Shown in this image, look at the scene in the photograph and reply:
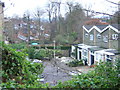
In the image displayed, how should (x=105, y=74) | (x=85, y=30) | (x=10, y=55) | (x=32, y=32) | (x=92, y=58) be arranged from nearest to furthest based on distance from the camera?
(x=105, y=74) → (x=10, y=55) → (x=92, y=58) → (x=85, y=30) → (x=32, y=32)

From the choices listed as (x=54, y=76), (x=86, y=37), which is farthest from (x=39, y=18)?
(x=54, y=76)

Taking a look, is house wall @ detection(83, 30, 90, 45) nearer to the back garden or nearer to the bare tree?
the bare tree

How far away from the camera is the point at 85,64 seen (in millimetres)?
11648

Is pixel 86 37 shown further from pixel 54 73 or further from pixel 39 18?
pixel 54 73

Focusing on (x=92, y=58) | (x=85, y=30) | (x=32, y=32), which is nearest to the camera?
(x=92, y=58)

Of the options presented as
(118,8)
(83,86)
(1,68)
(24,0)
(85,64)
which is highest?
(24,0)

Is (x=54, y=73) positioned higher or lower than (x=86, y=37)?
lower

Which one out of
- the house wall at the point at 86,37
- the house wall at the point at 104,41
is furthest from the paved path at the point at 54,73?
the house wall at the point at 86,37

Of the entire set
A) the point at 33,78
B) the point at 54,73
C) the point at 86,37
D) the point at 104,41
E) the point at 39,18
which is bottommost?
the point at 54,73

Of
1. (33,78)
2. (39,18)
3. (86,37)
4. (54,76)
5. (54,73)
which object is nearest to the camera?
(33,78)

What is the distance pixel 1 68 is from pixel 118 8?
6.89 ft

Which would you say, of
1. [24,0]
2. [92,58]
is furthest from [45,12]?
[24,0]

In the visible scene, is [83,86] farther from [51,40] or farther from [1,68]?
[51,40]

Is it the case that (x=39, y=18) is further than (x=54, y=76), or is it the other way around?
(x=39, y=18)
